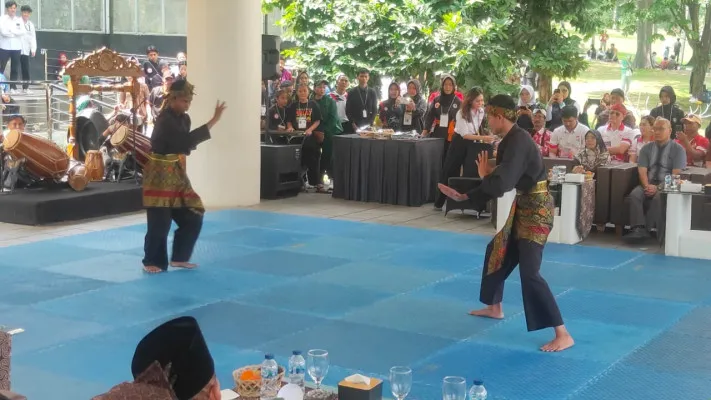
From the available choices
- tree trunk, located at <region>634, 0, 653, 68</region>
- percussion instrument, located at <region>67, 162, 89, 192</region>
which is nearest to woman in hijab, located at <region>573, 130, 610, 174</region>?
percussion instrument, located at <region>67, 162, 89, 192</region>

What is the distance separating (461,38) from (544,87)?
8.15 ft

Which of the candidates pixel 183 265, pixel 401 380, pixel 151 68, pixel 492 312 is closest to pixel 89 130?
pixel 151 68

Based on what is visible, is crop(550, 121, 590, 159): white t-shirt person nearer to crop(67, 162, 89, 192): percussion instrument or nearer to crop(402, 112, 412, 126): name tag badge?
crop(402, 112, 412, 126): name tag badge

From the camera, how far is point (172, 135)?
8641mm

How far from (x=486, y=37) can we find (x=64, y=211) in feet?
27.5

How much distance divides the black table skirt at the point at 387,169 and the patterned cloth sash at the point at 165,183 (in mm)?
5052

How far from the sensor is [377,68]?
18.8 m

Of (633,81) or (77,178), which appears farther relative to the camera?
(633,81)

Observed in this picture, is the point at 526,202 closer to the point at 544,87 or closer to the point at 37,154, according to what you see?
the point at 37,154

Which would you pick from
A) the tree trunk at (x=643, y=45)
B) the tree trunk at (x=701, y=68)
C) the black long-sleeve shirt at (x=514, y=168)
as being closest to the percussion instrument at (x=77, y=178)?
the black long-sleeve shirt at (x=514, y=168)

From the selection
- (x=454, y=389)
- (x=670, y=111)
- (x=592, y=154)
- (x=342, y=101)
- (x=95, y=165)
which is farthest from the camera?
(x=342, y=101)

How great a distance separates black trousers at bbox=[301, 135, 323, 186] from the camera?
14.6m

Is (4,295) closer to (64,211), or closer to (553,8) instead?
(64,211)

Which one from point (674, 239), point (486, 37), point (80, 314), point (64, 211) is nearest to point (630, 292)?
point (674, 239)
